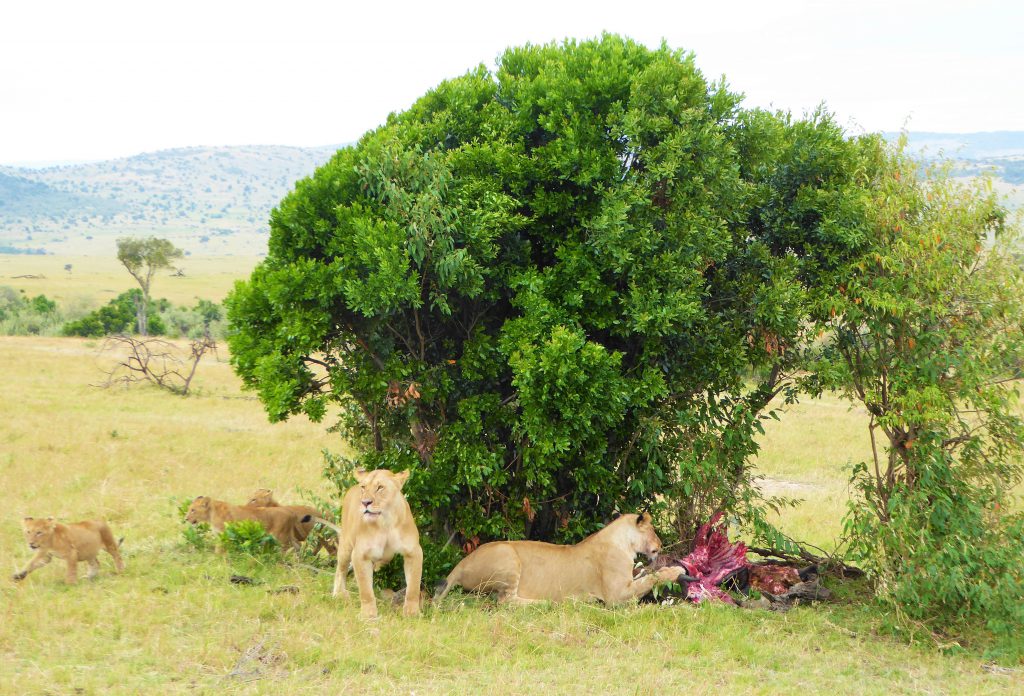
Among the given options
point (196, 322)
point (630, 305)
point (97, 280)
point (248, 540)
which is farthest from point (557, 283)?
point (97, 280)

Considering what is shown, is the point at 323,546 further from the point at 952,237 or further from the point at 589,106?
the point at 952,237

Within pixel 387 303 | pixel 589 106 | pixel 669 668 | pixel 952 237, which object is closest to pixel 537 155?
pixel 589 106

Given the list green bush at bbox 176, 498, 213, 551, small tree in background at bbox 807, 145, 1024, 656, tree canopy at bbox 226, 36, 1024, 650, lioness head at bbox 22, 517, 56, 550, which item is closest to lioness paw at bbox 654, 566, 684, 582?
tree canopy at bbox 226, 36, 1024, 650

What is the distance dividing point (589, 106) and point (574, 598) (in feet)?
16.8

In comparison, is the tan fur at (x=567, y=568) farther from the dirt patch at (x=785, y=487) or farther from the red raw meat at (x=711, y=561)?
the dirt patch at (x=785, y=487)

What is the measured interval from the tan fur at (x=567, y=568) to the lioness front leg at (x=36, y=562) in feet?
13.3

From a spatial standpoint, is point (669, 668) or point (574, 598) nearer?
point (669, 668)

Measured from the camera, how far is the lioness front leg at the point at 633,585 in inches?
400

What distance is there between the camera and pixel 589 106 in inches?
413

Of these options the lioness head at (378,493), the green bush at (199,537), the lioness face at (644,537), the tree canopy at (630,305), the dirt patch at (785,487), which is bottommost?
the dirt patch at (785,487)

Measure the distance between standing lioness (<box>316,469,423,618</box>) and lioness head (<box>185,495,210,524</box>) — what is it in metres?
3.00

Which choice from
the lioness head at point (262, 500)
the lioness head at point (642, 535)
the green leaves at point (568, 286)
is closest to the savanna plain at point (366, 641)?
the lioness head at point (642, 535)

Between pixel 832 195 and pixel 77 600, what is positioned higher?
pixel 832 195

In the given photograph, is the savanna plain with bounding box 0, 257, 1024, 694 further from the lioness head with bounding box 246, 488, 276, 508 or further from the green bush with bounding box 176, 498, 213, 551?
the lioness head with bounding box 246, 488, 276, 508
